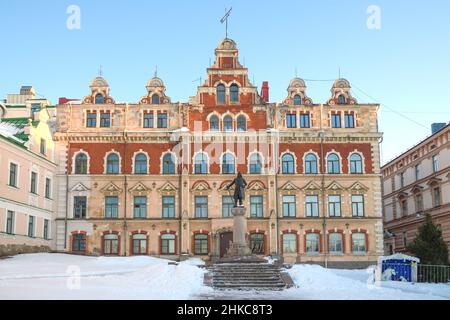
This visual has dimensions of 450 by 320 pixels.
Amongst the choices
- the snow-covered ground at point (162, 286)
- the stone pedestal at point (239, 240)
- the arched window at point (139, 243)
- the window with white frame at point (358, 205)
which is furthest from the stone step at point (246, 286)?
the window with white frame at point (358, 205)

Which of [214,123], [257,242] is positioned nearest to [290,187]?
[257,242]

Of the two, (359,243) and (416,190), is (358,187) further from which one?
(416,190)

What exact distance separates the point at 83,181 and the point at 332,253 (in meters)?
20.5

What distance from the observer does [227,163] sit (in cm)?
4488

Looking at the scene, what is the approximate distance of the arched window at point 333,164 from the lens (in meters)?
45.3

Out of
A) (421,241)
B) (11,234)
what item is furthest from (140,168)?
(421,241)

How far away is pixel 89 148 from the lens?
44.9 metres

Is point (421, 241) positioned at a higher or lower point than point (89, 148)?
lower

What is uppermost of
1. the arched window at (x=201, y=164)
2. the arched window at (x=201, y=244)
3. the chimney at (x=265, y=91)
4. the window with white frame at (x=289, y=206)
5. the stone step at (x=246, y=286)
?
the chimney at (x=265, y=91)

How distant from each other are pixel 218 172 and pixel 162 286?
22026mm

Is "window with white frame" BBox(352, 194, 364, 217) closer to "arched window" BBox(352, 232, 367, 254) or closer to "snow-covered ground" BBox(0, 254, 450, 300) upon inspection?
"arched window" BBox(352, 232, 367, 254)

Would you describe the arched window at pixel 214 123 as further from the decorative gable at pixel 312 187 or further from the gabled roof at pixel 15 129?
the gabled roof at pixel 15 129

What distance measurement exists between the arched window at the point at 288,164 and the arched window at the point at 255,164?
6.18 ft
